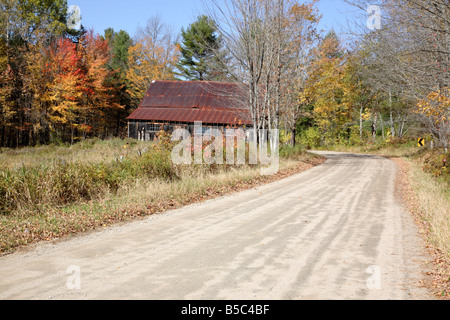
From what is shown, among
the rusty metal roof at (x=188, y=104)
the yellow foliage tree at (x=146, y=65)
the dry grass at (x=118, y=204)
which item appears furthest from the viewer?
the yellow foliage tree at (x=146, y=65)

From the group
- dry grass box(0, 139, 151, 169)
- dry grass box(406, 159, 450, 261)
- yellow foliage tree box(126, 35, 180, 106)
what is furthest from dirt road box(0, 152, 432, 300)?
yellow foliage tree box(126, 35, 180, 106)

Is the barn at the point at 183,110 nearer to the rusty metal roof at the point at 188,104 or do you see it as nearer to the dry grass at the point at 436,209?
the rusty metal roof at the point at 188,104

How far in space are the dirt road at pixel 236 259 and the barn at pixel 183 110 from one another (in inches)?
866

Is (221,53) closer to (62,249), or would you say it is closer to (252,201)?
(252,201)

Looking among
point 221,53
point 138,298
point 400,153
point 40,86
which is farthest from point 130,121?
point 138,298

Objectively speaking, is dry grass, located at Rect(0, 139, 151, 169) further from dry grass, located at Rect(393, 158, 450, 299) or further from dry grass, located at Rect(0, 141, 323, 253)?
dry grass, located at Rect(393, 158, 450, 299)

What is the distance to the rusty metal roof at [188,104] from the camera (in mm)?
29812

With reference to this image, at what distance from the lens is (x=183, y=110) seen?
102 feet

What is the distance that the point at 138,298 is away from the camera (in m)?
3.53

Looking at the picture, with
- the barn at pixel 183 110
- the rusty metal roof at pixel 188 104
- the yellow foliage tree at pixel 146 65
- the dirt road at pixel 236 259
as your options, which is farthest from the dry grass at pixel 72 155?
the yellow foliage tree at pixel 146 65

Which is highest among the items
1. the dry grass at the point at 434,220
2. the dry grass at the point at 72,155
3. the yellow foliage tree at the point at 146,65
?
the yellow foliage tree at the point at 146,65

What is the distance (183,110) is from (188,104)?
1000mm

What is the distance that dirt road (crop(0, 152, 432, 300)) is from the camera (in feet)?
12.3

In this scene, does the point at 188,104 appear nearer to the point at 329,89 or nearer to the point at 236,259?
the point at 329,89
